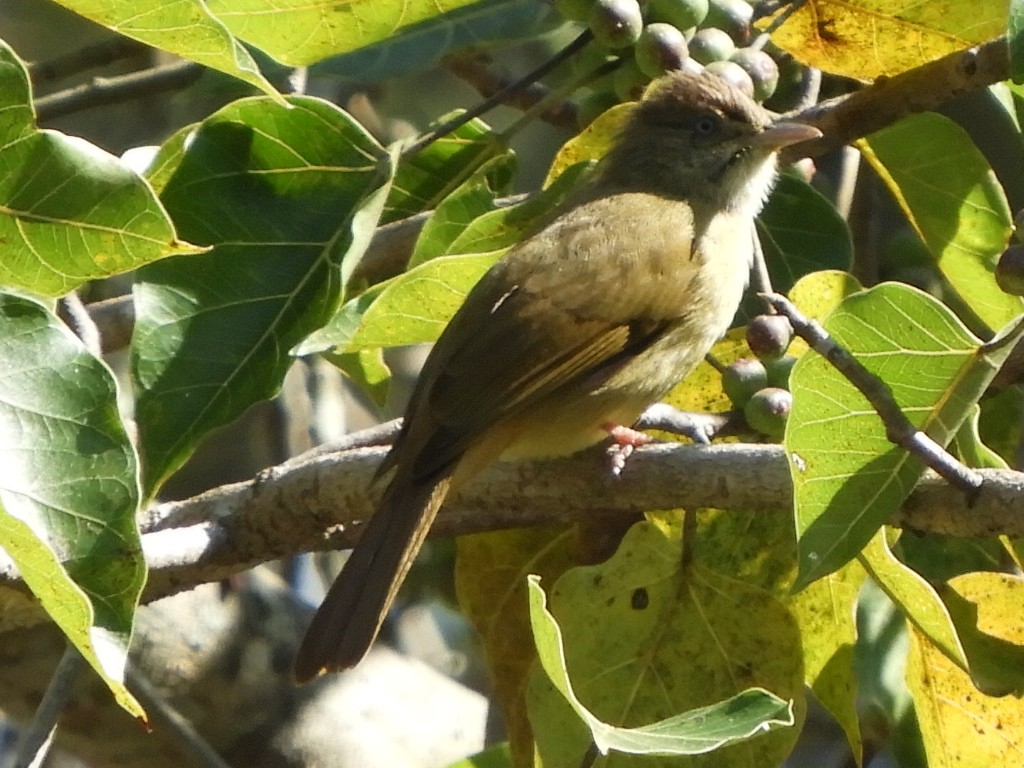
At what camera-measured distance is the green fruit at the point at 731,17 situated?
11.8ft

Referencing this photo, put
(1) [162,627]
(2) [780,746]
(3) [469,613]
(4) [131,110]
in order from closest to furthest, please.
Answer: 1. (2) [780,746]
2. (3) [469,613]
3. (1) [162,627]
4. (4) [131,110]

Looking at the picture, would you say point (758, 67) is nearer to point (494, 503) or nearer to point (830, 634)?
point (494, 503)

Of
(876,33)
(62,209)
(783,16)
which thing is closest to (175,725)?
(62,209)

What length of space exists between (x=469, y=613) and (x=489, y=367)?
601mm

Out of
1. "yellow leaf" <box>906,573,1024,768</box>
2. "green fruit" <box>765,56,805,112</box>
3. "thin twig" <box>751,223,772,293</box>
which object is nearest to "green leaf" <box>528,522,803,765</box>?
"yellow leaf" <box>906,573,1024,768</box>

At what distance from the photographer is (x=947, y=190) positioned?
364 centimetres

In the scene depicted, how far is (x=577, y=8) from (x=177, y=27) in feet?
4.14

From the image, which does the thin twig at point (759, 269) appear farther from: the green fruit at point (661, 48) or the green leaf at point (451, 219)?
the green leaf at point (451, 219)

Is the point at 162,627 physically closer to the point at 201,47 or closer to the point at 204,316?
the point at 204,316

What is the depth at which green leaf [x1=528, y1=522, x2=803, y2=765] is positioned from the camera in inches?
127

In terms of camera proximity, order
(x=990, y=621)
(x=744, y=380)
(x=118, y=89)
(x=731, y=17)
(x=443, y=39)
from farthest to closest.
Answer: (x=118, y=89) < (x=443, y=39) < (x=731, y=17) < (x=744, y=380) < (x=990, y=621)

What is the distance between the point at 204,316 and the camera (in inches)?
122

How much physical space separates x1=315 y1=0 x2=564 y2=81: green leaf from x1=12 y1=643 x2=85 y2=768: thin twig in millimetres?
1704

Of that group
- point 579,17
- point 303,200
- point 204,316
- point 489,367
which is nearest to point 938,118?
point 579,17
